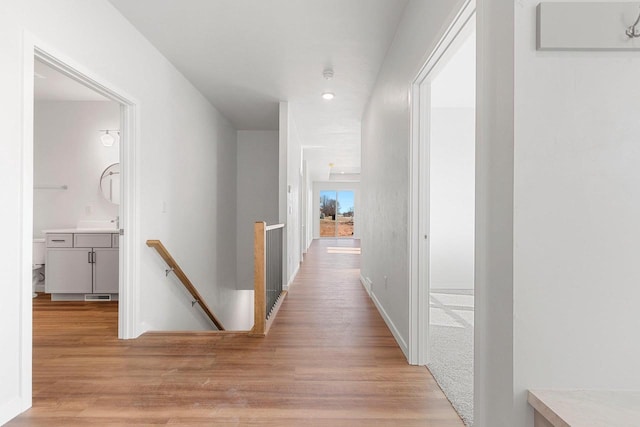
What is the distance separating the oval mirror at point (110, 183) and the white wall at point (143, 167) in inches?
46.1

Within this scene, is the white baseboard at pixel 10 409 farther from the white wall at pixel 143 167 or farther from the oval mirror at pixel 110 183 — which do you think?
the oval mirror at pixel 110 183

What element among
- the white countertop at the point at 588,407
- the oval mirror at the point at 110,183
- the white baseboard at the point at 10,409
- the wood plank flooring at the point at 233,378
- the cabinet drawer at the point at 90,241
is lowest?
the wood plank flooring at the point at 233,378

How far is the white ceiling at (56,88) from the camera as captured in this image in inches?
161

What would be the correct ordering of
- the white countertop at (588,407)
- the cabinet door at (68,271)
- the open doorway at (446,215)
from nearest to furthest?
the white countertop at (588,407) → the open doorway at (446,215) → the cabinet door at (68,271)

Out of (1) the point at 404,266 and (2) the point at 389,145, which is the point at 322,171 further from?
(1) the point at 404,266

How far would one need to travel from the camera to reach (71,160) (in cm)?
511

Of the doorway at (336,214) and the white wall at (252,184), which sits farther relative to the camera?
the doorway at (336,214)

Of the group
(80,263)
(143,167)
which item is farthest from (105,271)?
(143,167)

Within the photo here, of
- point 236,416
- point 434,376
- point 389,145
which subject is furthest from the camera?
point 389,145

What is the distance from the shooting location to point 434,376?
2.38 metres

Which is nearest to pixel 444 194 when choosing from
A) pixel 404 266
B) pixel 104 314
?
pixel 404 266

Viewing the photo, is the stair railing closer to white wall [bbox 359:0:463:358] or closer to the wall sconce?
white wall [bbox 359:0:463:358]

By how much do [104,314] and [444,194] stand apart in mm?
4522

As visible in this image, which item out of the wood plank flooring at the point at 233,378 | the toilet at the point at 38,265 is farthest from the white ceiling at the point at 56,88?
the wood plank flooring at the point at 233,378
